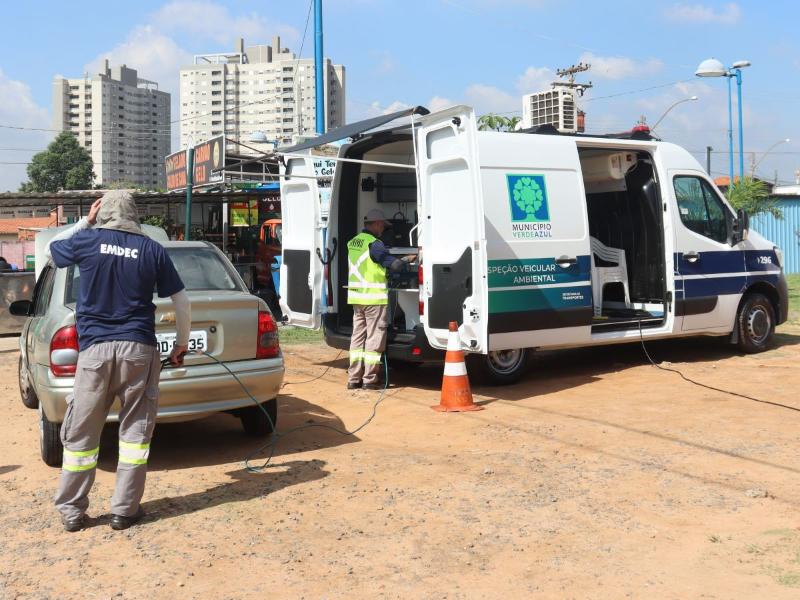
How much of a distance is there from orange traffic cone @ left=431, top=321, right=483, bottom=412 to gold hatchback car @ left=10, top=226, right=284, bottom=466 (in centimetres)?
174

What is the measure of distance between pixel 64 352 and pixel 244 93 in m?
78.3

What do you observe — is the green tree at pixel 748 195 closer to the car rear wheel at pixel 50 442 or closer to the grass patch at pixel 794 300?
the grass patch at pixel 794 300

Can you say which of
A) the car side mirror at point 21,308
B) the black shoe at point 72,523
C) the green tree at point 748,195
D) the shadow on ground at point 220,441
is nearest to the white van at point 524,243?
the shadow on ground at point 220,441

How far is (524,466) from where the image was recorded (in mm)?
5902

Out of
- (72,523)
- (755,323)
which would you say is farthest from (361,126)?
(755,323)

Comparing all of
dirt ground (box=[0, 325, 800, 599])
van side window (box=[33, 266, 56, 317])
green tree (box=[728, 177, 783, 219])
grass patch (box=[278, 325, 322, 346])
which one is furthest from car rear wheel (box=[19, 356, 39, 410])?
green tree (box=[728, 177, 783, 219])

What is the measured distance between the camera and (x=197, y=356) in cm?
605

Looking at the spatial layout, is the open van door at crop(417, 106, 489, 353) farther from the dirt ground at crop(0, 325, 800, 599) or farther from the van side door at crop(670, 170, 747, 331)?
the van side door at crop(670, 170, 747, 331)

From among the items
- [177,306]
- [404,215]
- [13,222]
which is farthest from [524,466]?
[13,222]

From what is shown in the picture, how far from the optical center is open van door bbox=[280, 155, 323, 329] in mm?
9852

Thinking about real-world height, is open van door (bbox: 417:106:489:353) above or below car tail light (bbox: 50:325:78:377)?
above

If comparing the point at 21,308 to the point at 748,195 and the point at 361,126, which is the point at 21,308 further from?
the point at 748,195

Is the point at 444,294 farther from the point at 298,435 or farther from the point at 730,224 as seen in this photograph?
the point at 730,224

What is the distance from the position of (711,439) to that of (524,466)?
163 centimetres
